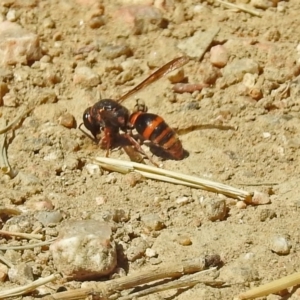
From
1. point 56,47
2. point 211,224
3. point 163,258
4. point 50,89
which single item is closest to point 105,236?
point 163,258

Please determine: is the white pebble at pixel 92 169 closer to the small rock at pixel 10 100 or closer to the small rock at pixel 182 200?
the small rock at pixel 182 200

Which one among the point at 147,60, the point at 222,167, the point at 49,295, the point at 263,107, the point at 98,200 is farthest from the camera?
the point at 147,60

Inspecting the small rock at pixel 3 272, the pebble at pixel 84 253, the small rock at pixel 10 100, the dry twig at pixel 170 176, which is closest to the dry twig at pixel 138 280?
the pebble at pixel 84 253

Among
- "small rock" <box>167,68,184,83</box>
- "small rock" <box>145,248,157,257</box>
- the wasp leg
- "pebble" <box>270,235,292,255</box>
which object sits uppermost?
"small rock" <box>167,68,184,83</box>

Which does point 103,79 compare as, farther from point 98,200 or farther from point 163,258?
point 163,258

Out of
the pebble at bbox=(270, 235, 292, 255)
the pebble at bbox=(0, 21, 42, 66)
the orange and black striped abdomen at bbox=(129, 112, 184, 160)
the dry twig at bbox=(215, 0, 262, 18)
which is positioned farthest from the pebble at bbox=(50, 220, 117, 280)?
the dry twig at bbox=(215, 0, 262, 18)

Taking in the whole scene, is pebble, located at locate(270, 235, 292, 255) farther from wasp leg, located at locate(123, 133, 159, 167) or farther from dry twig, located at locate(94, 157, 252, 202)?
wasp leg, located at locate(123, 133, 159, 167)

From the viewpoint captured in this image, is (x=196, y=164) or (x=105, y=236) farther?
(x=196, y=164)
